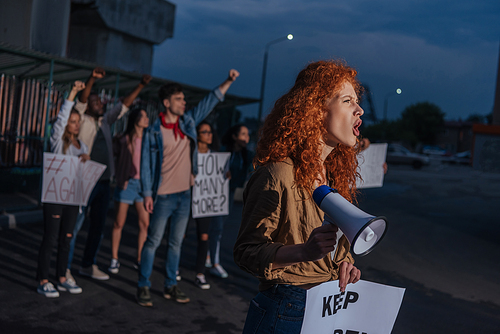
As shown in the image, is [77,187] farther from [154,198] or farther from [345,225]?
[345,225]

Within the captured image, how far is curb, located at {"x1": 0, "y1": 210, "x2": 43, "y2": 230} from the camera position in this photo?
317 inches

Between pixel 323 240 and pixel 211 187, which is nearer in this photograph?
pixel 323 240

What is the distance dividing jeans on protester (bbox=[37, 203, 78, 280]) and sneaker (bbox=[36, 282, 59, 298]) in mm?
83

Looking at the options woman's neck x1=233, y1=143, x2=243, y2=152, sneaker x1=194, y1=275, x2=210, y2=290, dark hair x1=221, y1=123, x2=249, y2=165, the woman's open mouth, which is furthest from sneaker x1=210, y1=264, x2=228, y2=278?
the woman's open mouth

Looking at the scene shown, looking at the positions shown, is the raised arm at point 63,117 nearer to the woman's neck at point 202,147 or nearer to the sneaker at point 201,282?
the woman's neck at point 202,147

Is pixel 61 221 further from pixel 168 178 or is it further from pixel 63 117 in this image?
pixel 168 178

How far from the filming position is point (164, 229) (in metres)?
4.81

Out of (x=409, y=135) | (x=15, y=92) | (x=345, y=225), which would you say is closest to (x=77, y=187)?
(x=345, y=225)

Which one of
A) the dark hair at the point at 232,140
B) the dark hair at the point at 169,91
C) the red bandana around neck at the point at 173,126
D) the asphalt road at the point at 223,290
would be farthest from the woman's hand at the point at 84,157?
the dark hair at the point at 232,140

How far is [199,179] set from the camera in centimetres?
585

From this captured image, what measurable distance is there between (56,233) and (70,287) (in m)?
0.61

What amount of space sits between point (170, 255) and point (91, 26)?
21.1 meters

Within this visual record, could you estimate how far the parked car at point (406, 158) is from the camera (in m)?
36.7

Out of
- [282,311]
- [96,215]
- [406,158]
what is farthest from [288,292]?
Result: [406,158]
